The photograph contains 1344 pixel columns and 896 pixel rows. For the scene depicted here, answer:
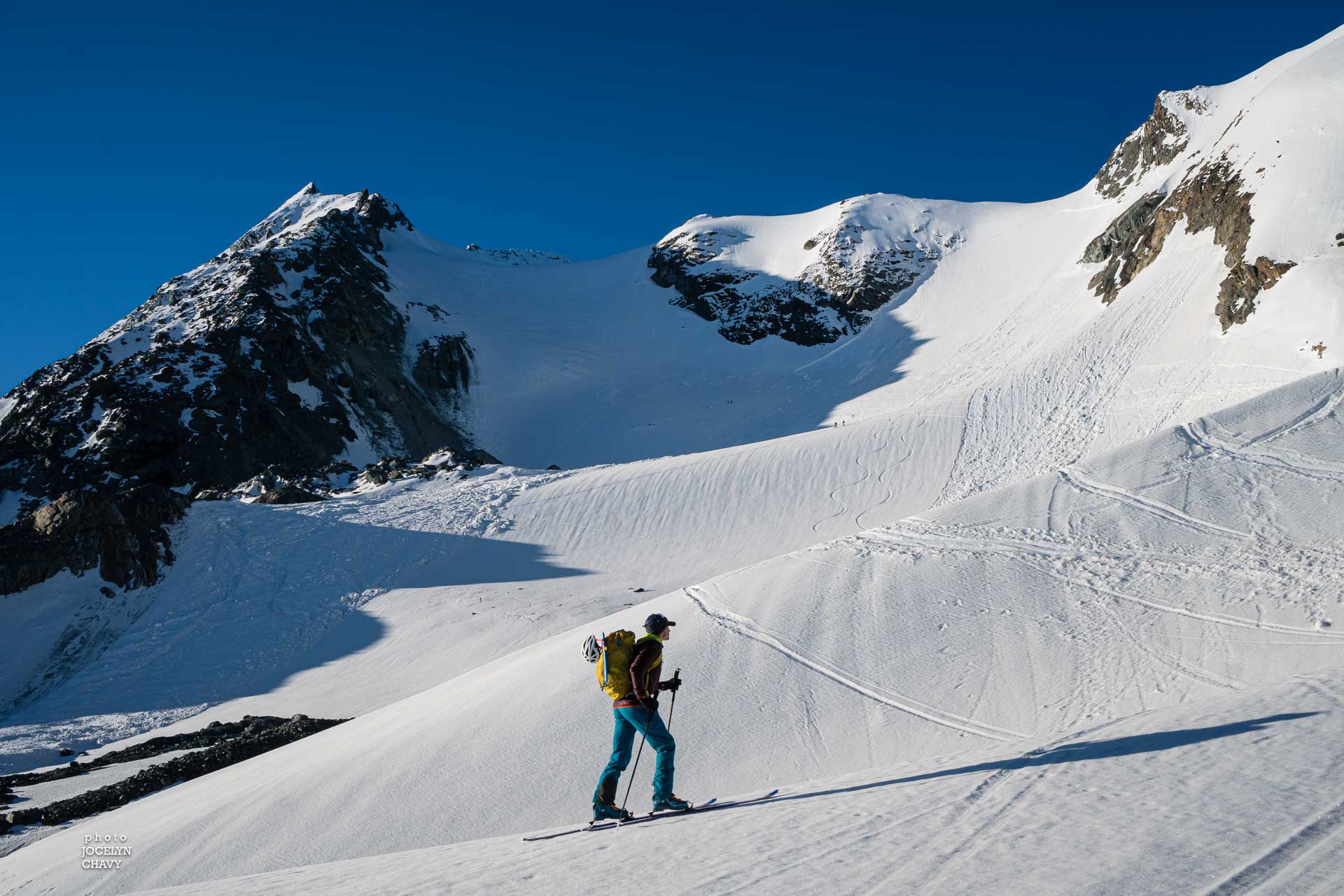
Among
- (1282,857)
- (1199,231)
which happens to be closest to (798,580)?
(1282,857)

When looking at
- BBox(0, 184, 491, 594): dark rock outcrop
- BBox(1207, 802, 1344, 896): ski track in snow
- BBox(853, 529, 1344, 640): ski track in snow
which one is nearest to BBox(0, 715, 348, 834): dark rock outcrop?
BBox(853, 529, 1344, 640): ski track in snow

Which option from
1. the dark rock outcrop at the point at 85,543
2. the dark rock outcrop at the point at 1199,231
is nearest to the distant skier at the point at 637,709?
the dark rock outcrop at the point at 85,543

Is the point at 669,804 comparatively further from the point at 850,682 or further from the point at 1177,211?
the point at 1177,211

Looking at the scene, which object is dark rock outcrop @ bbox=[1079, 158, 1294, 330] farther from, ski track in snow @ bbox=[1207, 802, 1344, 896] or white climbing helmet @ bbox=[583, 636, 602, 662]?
white climbing helmet @ bbox=[583, 636, 602, 662]

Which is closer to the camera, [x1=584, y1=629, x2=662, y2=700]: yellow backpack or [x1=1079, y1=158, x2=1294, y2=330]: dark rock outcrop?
[x1=584, y1=629, x2=662, y2=700]: yellow backpack

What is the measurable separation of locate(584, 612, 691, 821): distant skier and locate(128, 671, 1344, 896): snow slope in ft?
0.86

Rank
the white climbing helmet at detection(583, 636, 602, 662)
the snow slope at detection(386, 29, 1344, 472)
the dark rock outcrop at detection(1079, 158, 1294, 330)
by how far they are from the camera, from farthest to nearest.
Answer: the dark rock outcrop at detection(1079, 158, 1294, 330)
the snow slope at detection(386, 29, 1344, 472)
the white climbing helmet at detection(583, 636, 602, 662)

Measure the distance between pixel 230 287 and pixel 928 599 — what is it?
46.6m

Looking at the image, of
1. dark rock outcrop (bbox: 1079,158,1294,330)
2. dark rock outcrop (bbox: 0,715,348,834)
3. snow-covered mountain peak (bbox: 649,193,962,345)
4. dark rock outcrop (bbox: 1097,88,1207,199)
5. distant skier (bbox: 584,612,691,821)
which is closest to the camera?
distant skier (bbox: 584,612,691,821)

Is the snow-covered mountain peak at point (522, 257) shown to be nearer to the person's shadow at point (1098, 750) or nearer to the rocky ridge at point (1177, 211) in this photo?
the rocky ridge at point (1177, 211)

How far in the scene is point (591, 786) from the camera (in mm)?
7516

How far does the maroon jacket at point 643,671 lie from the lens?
5.94 metres

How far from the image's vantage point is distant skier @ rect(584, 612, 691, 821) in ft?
19.5

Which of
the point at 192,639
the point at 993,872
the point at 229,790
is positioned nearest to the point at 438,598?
the point at 192,639
